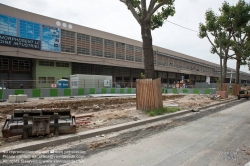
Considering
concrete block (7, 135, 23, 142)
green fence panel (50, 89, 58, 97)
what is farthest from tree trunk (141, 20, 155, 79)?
green fence panel (50, 89, 58, 97)

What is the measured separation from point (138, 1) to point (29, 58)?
79.5ft

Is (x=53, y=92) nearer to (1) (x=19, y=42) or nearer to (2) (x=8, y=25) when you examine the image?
(1) (x=19, y=42)

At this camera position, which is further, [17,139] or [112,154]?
[17,139]

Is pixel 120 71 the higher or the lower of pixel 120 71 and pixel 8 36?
the lower

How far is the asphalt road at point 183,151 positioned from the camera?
14.5 feet

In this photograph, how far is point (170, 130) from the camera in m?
7.55

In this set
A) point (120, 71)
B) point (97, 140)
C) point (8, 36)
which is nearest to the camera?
point (97, 140)

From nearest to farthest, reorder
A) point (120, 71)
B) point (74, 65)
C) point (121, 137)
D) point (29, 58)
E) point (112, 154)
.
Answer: point (112, 154), point (121, 137), point (29, 58), point (74, 65), point (120, 71)

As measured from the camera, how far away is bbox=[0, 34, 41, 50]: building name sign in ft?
88.2

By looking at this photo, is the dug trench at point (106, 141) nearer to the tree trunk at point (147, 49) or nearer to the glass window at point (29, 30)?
the tree trunk at point (147, 49)

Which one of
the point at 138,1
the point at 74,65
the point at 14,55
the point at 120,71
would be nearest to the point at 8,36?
the point at 14,55

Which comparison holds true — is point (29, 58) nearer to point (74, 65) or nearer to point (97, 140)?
point (74, 65)

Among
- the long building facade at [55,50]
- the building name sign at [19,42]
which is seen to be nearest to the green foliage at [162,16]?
the long building facade at [55,50]

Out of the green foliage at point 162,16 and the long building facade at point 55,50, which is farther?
the long building facade at point 55,50
